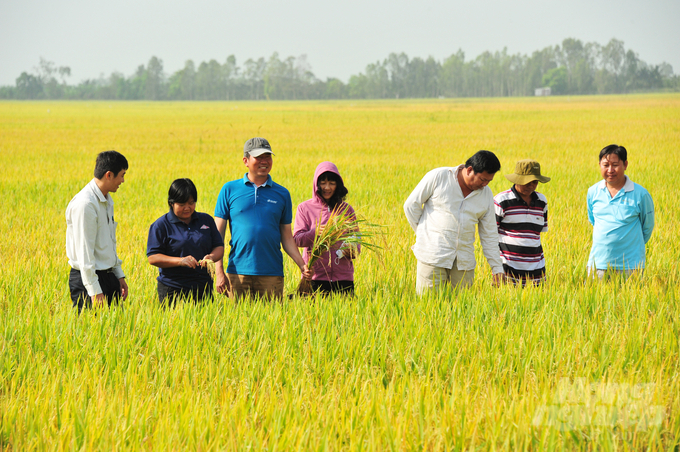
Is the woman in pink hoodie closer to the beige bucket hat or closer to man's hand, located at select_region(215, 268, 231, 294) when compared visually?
man's hand, located at select_region(215, 268, 231, 294)

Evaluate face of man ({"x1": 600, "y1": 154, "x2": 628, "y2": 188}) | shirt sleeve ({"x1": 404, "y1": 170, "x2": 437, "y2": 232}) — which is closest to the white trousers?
shirt sleeve ({"x1": 404, "y1": 170, "x2": 437, "y2": 232})

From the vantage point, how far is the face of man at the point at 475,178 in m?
3.95

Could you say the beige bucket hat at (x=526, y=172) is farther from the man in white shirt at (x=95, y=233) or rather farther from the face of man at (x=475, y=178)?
the man in white shirt at (x=95, y=233)

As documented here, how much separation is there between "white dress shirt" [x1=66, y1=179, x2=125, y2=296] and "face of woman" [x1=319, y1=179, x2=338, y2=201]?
5.17 ft

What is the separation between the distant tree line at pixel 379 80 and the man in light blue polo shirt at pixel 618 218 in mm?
143796

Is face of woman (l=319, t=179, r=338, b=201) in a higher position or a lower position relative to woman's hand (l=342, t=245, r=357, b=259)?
higher

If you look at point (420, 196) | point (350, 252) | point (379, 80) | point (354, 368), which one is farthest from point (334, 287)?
point (379, 80)

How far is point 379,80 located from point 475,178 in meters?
169

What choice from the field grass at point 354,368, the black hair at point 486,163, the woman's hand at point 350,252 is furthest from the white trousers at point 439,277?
the black hair at point 486,163

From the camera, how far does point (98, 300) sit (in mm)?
3723

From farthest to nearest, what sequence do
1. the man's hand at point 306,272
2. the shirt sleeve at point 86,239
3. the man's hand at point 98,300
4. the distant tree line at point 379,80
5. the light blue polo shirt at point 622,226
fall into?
the distant tree line at point 379,80, the light blue polo shirt at point 622,226, the man's hand at point 306,272, the man's hand at point 98,300, the shirt sleeve at point 86,239

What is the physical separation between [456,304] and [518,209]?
110 centimetres

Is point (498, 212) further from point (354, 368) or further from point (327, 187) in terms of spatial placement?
point (354, 368)

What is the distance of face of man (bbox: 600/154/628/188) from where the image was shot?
180 inches
